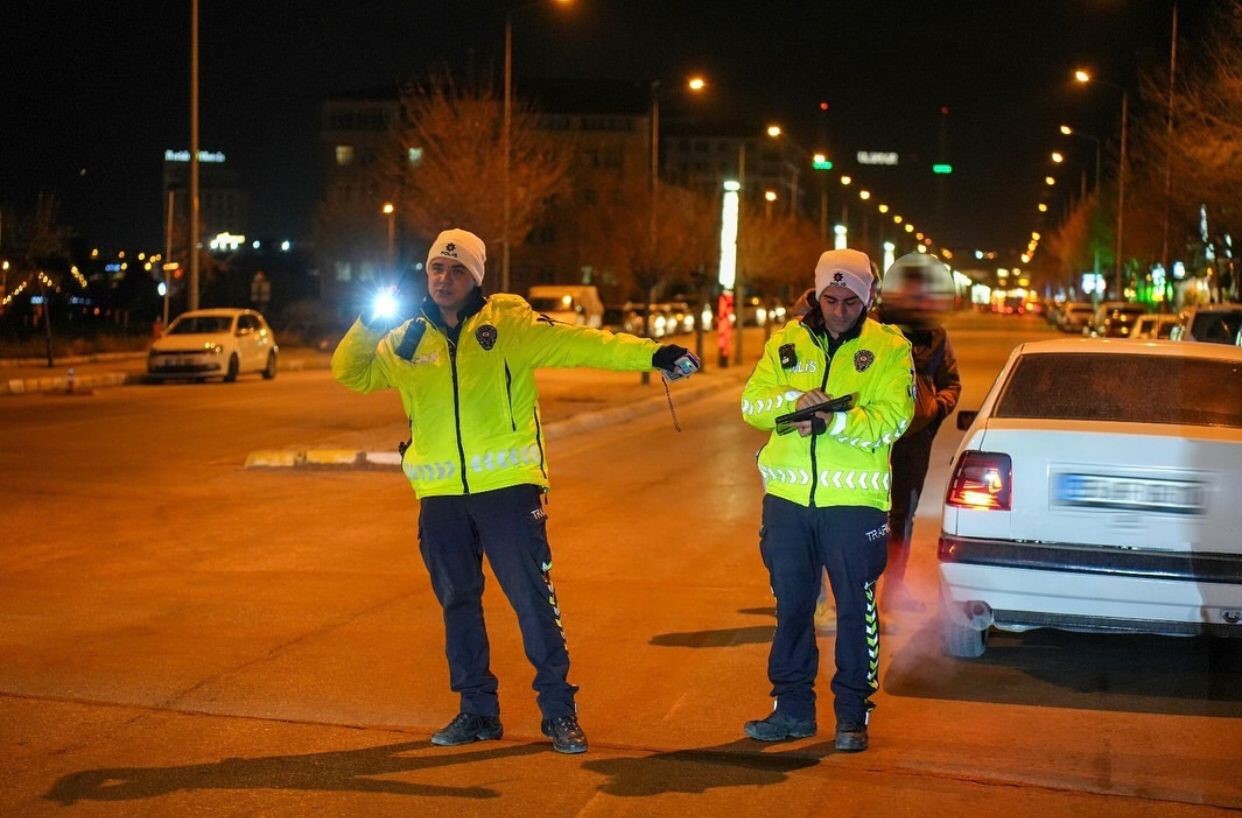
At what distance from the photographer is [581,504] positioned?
13.9m

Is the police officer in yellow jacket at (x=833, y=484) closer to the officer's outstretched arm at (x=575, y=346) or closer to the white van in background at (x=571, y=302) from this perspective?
the officer's outstretched arm at (x=575, y=346)

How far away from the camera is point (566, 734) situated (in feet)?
20.1

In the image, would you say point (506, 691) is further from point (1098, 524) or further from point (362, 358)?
point (1098, 524)

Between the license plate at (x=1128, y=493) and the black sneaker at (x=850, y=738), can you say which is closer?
the black sneaker at (x=850, y=738)

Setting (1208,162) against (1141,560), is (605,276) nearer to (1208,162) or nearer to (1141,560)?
(1208,162)

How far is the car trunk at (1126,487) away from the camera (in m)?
7.11

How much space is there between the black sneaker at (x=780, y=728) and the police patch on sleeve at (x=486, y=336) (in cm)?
181

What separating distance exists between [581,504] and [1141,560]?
727 centimetres

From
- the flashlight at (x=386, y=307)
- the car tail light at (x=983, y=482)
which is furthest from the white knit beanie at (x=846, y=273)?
the flashlight at (x=386, y=307)

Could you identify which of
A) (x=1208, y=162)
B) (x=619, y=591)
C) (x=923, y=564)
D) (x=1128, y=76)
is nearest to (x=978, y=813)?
(x=619, y=591)

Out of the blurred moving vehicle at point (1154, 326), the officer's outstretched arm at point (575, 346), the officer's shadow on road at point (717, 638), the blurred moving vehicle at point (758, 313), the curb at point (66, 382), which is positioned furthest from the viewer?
the blurred moving vehicle at point (758, 313)

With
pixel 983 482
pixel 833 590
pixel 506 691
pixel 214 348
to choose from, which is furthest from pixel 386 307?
pixel 214 348

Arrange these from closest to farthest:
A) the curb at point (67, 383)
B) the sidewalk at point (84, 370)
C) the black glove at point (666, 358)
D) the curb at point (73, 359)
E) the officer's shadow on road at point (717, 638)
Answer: the black glove at point (666, 358)
the officer's shadow on road at point (717, 638)
the curb at point (67, 383)
the sidewalk at point (84, 370)
the curb at point (73, 359)

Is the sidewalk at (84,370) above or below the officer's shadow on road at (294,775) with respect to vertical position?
below
